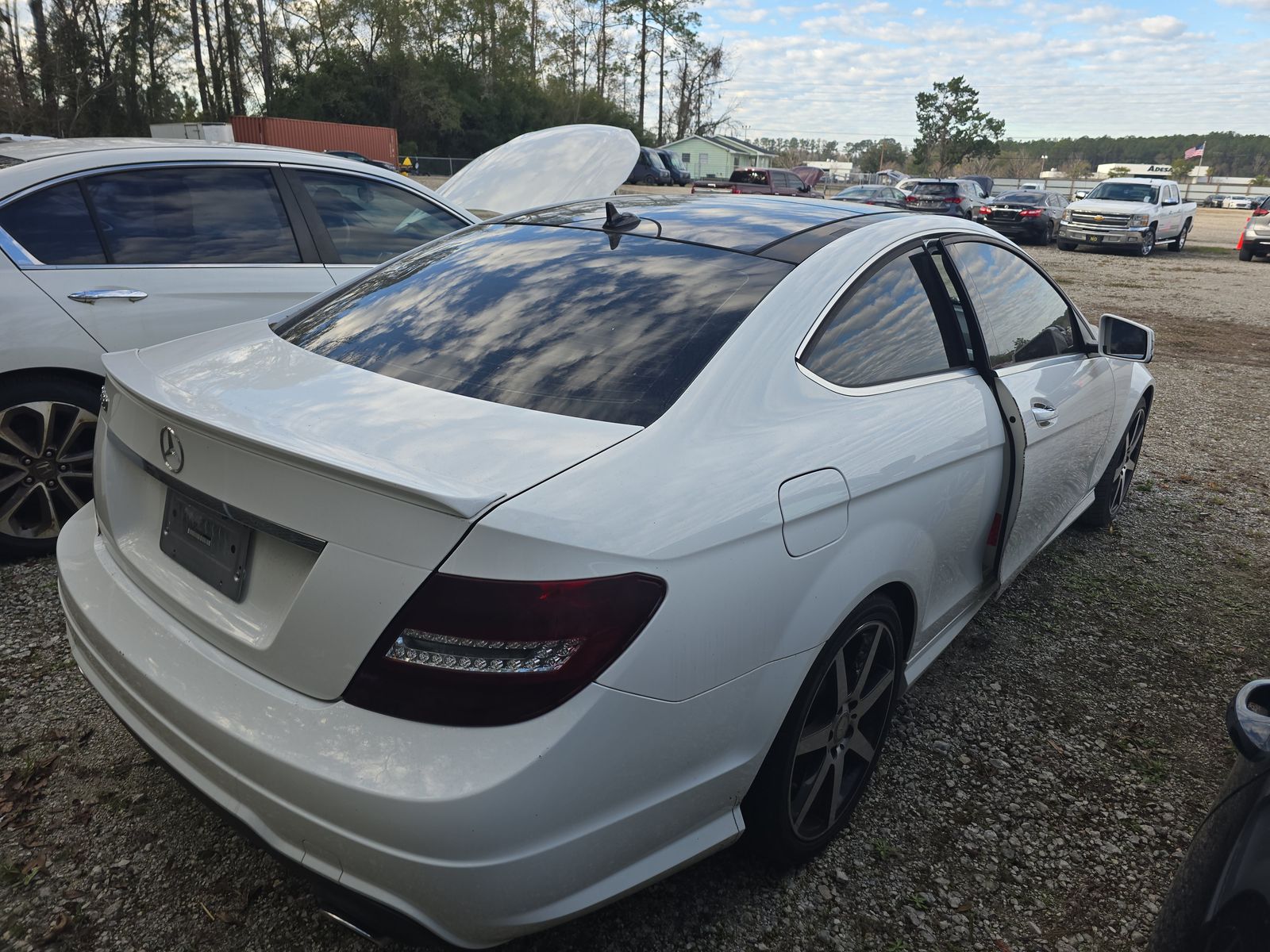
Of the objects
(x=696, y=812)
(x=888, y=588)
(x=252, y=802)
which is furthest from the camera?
(x=888, y=588)

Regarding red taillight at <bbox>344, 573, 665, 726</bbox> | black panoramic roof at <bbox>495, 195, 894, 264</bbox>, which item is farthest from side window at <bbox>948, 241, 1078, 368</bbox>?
red taillight at <bbox>344, 573, 665, 726</bbox>

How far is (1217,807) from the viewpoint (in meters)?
1.47

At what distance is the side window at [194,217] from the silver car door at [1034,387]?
3.08m

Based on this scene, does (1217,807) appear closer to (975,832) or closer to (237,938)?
(975,832)

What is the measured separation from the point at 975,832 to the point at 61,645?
306cm

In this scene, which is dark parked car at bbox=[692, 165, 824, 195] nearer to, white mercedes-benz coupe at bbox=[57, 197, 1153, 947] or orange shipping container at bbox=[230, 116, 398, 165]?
orange shipping container at bbox=[230, 116, 398, 165]

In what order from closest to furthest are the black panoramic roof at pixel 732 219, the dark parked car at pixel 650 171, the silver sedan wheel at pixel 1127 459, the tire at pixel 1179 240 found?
the black panoramic roof at pixel 732 219, the silver sedan wheel at pixel 1127 459, the tire at pixel 1179 240, the dark parked car at pixel 650 171

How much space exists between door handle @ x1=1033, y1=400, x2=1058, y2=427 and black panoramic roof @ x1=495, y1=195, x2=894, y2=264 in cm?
84

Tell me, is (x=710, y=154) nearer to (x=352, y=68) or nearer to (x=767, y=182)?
(x=352, y=68)

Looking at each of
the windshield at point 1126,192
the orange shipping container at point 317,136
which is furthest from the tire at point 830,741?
the orange shipping container at point 317,136

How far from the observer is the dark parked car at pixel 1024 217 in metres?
24.2

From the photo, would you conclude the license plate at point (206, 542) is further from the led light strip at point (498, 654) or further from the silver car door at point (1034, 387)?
the silver car door at point (1034, 387)

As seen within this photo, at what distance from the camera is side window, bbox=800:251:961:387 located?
7.24 feet

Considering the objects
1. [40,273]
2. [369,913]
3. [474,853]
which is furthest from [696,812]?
[40,273]
